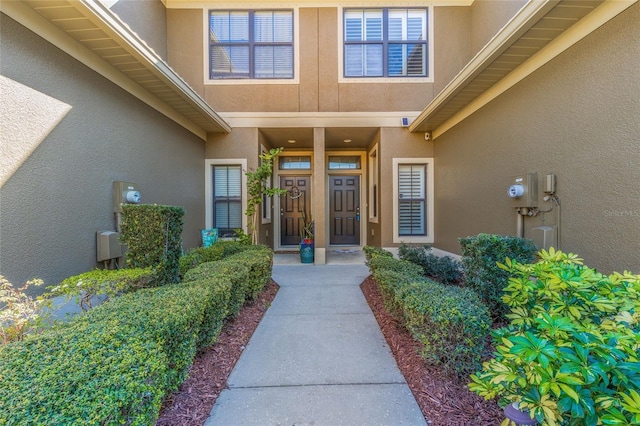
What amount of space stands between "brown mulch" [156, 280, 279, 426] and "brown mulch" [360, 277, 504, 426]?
149 cm

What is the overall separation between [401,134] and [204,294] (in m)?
5.71

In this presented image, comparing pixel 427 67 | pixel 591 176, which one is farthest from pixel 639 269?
pixel 427 67

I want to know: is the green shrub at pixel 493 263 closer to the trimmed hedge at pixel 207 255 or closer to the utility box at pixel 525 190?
the utility box at pixel 525 190

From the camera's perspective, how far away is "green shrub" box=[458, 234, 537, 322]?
9.82ft

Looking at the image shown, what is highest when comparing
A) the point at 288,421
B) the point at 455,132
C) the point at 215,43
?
the point at 215,43

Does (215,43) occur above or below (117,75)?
above

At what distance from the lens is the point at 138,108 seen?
14.3ft

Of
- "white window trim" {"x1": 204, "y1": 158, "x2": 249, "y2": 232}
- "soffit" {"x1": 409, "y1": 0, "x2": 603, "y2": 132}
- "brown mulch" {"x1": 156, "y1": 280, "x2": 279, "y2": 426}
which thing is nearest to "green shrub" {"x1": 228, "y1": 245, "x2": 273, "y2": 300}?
"brown mulch" {"x1": 156, "y1": 280, "x2": 279, "y2": 426}

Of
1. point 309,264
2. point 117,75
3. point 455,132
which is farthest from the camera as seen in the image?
point 309,264

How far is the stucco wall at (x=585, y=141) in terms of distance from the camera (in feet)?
8.37

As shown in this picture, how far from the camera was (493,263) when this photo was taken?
3043 millimetres

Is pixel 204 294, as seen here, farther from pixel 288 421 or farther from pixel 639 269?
pixel 639 269

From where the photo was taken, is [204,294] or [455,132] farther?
[455,132]

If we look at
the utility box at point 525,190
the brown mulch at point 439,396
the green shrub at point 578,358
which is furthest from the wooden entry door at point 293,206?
the green shrub at point 578,358
